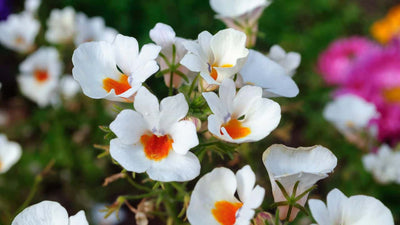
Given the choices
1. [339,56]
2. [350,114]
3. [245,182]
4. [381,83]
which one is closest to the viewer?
[245,182]

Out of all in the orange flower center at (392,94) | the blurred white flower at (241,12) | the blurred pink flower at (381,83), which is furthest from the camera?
the orange flower center at (392,94)

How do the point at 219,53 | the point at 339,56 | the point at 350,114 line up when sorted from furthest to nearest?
the point at 339,56 < the point at 350,114 < the point at 219,53

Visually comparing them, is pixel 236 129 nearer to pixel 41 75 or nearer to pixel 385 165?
pixel 385 165

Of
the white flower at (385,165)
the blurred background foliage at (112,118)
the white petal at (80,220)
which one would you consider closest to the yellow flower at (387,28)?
the blurred background foliage at (112,118)

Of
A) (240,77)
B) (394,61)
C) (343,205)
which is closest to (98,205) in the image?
(240,77)

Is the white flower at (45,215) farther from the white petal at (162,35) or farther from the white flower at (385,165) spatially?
the white flower at (385,165)

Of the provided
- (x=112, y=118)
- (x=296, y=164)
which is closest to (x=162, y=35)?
(x=296, y=164)

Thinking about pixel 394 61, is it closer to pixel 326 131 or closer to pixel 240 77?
pixel 326 131
